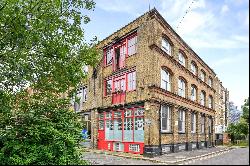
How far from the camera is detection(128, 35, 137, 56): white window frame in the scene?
25.6 m

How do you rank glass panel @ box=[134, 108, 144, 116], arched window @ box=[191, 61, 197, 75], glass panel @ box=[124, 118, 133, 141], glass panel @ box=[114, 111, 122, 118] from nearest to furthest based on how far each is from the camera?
1. glass panel @ box=[134, 108, 144, 116]
2. glass panel @ box=[124, 118, 133, 141]
3. glass panel @ box=[114, 111, 122, 118]
4. arched window @ box=[191, 61, 197, 75]

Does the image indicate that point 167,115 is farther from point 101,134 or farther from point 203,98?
point 203,98

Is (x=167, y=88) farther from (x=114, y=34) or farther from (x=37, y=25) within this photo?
(x=37, y=25)

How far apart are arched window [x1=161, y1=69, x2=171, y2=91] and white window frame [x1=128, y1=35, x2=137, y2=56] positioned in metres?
2.93

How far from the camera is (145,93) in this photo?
23281 mm

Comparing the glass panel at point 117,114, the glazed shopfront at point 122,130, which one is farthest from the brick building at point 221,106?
the glass panel at point 117,114

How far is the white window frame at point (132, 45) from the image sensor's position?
25.6 m

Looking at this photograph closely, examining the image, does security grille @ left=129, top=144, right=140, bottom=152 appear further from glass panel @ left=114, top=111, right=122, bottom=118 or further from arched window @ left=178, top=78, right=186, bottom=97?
arched window @ left=178, top=78, right=186, bottom=97

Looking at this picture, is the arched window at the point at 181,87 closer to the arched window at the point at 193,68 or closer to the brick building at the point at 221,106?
the arched window at the point at 193,68

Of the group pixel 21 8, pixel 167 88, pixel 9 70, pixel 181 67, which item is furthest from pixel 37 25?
pixel 181 67

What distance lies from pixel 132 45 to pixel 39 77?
38.5ft

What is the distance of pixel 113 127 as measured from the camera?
89.6 ft

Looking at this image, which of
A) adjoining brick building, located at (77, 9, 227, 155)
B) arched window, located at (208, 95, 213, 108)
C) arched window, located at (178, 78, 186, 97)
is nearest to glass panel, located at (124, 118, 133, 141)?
adjoining brick building, located at (77, 9, 227, 155)

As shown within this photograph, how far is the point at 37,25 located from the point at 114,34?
556 inches
